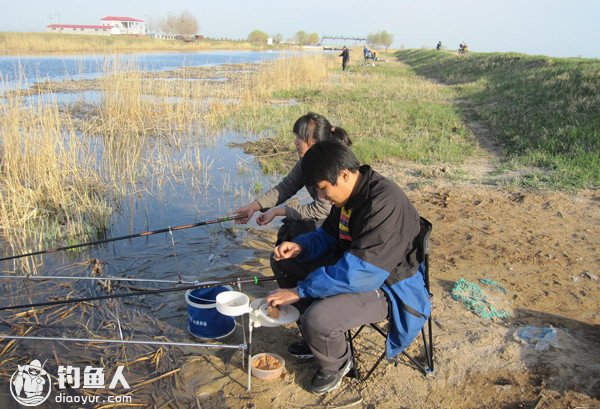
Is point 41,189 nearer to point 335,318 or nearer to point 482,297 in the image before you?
point 335,318

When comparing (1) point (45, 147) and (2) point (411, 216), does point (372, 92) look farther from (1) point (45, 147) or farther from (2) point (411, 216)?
(2) point (411, 216)

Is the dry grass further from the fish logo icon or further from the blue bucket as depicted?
the blue bucket

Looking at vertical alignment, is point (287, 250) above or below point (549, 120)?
below

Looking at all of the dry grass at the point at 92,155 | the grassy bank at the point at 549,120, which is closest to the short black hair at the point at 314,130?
the dry grass at the point at 92,155

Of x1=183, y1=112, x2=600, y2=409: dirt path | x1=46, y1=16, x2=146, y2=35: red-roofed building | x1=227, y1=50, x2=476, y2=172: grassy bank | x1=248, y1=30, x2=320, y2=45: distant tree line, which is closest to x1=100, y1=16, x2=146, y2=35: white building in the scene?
x1=46, y1=16, x2=146, y2=35: red-roofed building

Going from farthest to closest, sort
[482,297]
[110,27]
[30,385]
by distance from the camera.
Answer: [110,27] → [482,297] → [30,385]

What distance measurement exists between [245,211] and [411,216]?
68.2 inches

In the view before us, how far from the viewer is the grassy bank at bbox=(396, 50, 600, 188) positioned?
725 cm

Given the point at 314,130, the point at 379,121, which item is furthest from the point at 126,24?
the point at 314,130

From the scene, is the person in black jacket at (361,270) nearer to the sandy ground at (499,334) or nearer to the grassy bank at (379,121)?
the sandy ground at (499,334)

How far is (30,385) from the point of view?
3.04m

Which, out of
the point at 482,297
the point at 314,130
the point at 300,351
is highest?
the point at 314,130

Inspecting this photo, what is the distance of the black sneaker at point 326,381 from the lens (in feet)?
9.35

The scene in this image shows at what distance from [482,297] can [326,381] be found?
1.73 m
